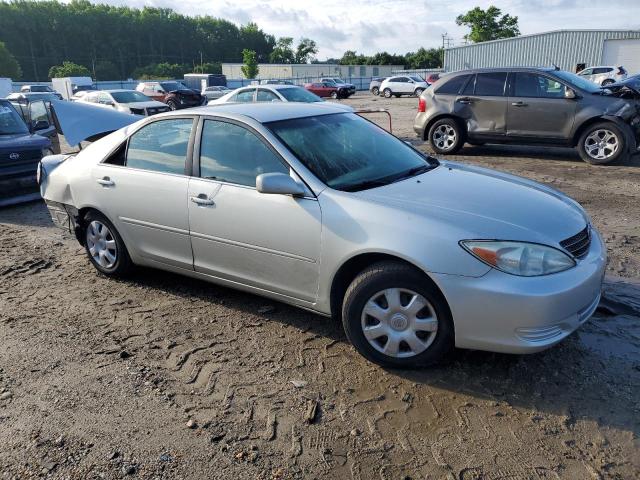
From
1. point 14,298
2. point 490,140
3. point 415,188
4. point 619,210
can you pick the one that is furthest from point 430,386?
point 490,140

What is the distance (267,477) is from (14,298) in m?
3.37

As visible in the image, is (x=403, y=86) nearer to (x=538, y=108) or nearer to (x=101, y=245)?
(x=538, y=108)

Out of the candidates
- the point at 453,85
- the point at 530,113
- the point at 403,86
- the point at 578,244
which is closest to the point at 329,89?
the point at 403,86

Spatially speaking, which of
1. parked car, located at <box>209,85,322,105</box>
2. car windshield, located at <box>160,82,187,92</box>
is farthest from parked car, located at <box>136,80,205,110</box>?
parked car, located at <box>209,85,322,105</box>

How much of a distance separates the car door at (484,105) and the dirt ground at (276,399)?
20.8 ft

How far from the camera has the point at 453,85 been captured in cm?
1094

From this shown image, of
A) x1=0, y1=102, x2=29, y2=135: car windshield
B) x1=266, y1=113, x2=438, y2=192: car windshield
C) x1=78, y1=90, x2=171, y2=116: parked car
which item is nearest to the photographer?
x1=266, y1=113, x2=438, y2=192: car windshield

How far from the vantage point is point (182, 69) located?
88062 mm

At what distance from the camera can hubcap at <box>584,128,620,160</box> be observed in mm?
9570

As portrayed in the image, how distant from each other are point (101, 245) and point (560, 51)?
4762 centimetres

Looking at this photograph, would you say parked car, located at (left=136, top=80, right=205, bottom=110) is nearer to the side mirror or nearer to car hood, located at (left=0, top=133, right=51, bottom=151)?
car hood, located at (left=0, top=133, right=51, bottom=151)

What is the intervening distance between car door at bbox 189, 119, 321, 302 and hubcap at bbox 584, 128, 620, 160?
7963mm

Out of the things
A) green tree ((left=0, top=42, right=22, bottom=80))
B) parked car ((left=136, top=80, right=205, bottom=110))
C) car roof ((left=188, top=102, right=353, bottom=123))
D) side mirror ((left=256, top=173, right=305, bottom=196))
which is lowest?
parked car ((left=136, top=80, right=205, bottom=110))

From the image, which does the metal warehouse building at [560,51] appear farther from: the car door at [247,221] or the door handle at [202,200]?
the door handle at [202,200]
